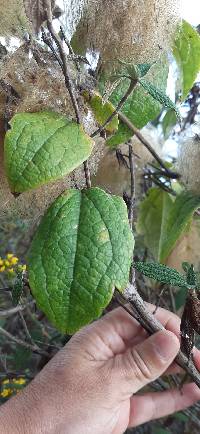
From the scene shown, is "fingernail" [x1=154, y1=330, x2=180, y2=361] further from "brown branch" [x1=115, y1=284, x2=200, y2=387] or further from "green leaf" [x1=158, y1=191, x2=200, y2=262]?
"green leaf" [x1=158, y1=191, x2=200, y2=262]

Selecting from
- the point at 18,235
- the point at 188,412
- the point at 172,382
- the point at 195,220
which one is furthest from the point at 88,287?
the point at 18,235

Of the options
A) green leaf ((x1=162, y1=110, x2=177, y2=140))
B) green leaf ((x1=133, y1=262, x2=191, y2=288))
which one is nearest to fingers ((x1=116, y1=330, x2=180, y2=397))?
green leaf ((x1=133, y1=262, x2=191, y2=288))

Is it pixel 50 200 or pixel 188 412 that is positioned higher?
pixel 50 200

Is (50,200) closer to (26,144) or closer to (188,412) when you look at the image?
(26,144)

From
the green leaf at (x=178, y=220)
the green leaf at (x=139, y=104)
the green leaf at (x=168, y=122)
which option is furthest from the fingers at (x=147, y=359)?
the green leaf at (x=168, y=122)

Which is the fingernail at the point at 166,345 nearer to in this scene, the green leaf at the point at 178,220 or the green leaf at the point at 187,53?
the green leaf at the point at 178,220

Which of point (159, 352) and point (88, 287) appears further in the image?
point (159, 352)

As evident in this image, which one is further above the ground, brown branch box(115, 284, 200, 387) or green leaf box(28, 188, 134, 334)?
green leaf box(28, 188, 134, 334)
